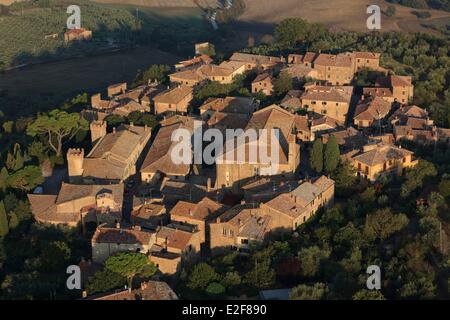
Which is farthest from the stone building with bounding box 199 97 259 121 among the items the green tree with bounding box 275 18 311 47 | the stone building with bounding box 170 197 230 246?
the green tree with bounding box 275 18 311 47

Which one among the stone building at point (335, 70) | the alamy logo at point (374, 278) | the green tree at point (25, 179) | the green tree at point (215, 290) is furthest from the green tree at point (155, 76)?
the alamy logo at point (374, 278)

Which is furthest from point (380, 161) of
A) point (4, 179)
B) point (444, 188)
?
point (4, 179)

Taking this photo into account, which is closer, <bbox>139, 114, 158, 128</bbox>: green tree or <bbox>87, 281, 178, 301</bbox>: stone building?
<bbox>87, 281, 178, 301</bbox>: stone building

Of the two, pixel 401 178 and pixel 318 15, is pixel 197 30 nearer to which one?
pixel 318 15

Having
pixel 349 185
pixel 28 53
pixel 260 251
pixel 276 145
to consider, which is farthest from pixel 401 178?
pixel 28 53

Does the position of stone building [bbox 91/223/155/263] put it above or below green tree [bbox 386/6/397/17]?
below

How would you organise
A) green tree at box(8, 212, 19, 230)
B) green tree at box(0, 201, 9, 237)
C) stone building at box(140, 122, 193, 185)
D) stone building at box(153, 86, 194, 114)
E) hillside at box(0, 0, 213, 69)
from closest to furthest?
green tree at box(0, 201, 9, 237) < green tree at box(8, 212, 19, 230) < stone building at box(140, 122, 193, 185) < stone building at box(153, 86, 194, 114) < hillside at box(0, 0, 213, 69)

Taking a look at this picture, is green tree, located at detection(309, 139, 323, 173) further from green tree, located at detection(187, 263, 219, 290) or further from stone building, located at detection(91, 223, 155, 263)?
green tree, located at detection(187, 263, 219, 290)
